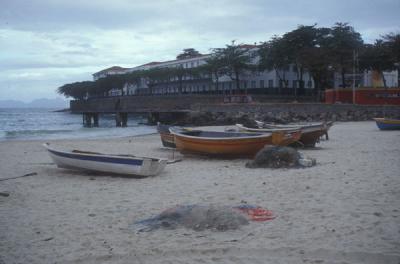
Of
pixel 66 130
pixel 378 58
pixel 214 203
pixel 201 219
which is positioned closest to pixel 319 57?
pixel 378 58

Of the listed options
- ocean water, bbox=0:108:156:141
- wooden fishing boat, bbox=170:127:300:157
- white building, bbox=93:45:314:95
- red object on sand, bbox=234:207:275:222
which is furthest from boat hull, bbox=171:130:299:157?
white building, bbox=93:45:314:95

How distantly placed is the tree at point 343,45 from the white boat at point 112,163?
4263 centimetres

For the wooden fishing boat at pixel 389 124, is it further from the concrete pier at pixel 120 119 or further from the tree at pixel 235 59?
the tree at pixel 235 59

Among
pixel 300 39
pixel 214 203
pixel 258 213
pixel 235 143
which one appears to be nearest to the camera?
pixel 258 213

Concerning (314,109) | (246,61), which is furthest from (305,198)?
(246,61)

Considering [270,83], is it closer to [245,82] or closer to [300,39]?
[245,82]

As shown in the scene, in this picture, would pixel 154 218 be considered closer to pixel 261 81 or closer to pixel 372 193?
pixel 372 193

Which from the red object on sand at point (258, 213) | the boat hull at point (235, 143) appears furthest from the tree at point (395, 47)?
the red object on sand at point (258, 213)

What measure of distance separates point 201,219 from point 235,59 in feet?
205

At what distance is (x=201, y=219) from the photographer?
252 inches

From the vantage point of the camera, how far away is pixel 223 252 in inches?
208

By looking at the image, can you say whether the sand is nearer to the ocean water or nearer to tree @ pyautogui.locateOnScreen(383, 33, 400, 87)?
the ocean water

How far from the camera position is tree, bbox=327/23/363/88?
166 ft

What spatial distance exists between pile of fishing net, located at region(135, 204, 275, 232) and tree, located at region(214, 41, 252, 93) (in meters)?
62.2
